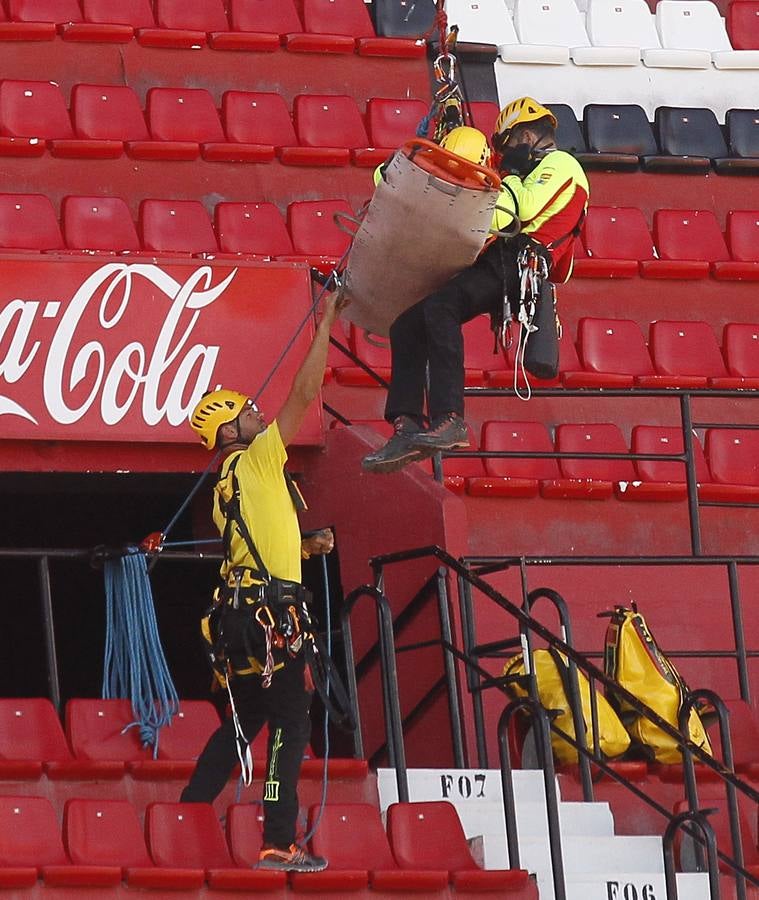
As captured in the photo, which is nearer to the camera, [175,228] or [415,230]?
[415,230]

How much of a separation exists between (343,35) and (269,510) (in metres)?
6.28

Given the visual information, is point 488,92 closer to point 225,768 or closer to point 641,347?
point 641,347

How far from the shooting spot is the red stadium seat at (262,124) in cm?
1205

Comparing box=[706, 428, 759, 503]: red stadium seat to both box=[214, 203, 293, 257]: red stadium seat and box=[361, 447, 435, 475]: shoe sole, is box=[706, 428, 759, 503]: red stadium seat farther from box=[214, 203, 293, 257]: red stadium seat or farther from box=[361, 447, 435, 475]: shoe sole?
box=[361, 447, 435, 475]: shoe sole

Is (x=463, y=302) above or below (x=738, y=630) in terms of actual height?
above

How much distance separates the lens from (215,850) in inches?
278

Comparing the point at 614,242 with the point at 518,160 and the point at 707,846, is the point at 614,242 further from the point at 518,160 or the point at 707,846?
the point at 707,846

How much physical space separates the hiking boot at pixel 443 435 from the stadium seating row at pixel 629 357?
333cm

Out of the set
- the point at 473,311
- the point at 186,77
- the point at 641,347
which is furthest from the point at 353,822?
the point at 186,77

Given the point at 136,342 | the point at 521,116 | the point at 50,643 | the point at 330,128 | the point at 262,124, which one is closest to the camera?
the point at 521,116

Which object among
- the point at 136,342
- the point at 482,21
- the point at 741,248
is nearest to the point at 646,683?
the point at 136,342

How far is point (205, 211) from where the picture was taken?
37.8ft

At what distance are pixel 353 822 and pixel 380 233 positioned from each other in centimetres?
193

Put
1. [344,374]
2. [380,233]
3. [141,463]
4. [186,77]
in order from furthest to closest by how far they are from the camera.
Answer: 1. [186,77]
2. [344,374]
3. [141,463]
4. [380,233]
